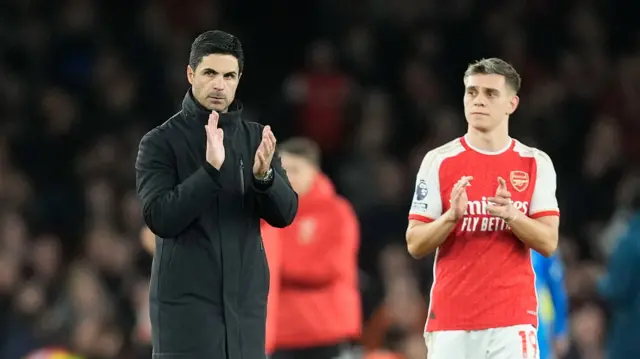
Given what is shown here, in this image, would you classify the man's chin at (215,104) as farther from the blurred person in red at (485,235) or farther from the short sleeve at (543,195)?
the short sleeve at (543,195)

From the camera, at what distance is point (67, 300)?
12359 millimetres

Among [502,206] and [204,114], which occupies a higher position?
[204,114]

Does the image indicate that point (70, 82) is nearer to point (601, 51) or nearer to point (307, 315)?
point (601, 51)

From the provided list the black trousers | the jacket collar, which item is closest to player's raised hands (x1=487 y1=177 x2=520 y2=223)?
the jacket collar

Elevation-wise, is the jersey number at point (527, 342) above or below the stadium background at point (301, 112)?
below

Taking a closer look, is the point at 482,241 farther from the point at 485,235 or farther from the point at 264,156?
the point at 264,156

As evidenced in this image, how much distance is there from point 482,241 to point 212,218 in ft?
4.39

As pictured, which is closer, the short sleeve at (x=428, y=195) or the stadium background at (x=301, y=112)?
the short sleeve at (x=428, y=195)

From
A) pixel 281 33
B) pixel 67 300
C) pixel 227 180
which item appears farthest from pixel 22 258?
pixel 227 180

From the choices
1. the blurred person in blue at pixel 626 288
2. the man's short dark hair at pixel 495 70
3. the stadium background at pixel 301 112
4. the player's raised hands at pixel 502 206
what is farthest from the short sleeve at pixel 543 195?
the stadium background at pixel 301 112

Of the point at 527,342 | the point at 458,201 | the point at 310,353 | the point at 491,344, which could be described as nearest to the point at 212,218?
the point at 458,201

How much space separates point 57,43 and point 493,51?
4199 mm

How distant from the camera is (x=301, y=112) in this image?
14414 millimetres

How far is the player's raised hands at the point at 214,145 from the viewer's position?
6.05 metres
